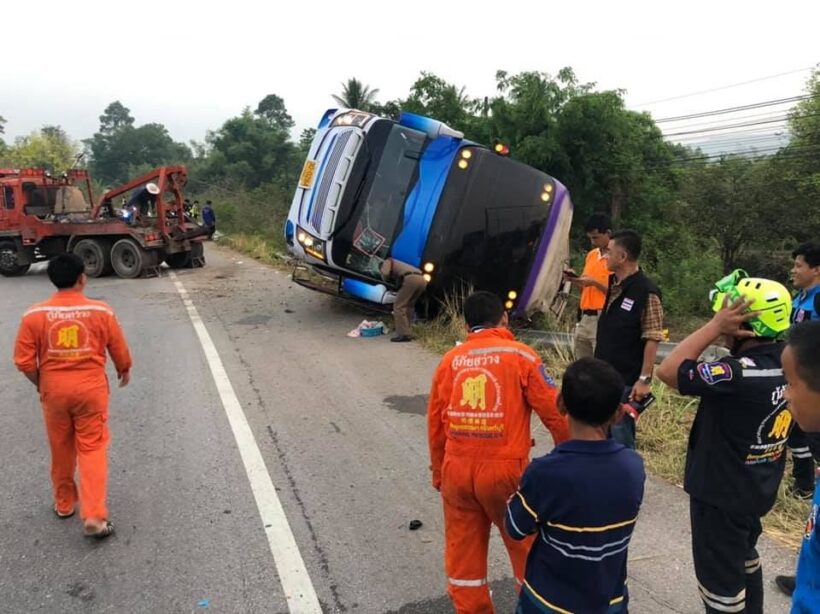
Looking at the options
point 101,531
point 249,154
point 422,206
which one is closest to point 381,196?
point 422,206

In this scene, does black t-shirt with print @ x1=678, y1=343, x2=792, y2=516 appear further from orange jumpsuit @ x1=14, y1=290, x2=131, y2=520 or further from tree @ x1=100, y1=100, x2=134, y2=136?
tree @ x1=100, y1=100, x2=134, y2=136

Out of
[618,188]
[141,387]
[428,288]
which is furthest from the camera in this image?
[618,188]

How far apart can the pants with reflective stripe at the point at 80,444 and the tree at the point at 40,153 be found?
2120 inches

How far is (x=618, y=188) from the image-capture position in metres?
18.5

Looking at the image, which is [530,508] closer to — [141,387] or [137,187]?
[141,387]

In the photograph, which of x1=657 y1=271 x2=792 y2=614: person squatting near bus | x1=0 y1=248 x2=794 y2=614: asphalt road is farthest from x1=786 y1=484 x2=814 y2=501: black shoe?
x1=657 y1=271 x2=792 y2=614: person squatting near bus

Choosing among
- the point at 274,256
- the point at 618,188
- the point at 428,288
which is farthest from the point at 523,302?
the point at 618,188

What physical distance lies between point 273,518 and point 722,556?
2316mm

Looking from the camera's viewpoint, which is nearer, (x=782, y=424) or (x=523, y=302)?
(x=782, y=424)

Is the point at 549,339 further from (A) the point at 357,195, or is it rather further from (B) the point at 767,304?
(B) the point at 767,304

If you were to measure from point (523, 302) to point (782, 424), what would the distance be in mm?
5376

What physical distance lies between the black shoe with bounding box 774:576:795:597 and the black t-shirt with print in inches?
38.6

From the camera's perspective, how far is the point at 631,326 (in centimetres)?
339

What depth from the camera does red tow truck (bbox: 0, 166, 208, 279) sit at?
14.2m
